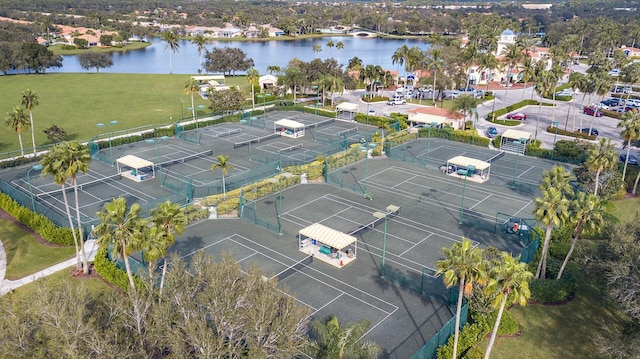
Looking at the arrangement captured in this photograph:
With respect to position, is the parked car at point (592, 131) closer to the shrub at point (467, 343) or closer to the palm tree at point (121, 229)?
the shrub at point (467, 343)

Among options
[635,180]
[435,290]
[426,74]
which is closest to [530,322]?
[435,290]

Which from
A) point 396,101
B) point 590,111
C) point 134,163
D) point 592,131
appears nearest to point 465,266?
point 134,163

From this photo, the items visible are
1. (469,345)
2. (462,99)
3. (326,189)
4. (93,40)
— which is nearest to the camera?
(469,345)

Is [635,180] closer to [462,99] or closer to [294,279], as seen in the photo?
[462,99]

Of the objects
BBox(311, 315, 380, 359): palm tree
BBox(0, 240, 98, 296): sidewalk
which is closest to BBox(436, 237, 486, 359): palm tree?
BBox(311, 315, 380, 359): palm tree

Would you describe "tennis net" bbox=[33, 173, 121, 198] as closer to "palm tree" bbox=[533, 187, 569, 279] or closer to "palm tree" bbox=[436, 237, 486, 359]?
"palm tree" bbox=[436, 237, 486, 359]
